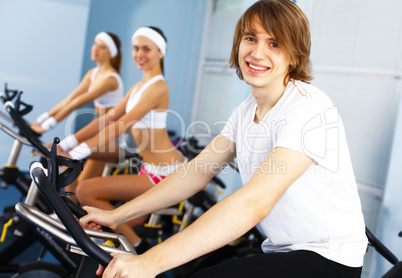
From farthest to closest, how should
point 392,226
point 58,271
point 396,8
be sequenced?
point 396,8, point 392,226, point 58,271

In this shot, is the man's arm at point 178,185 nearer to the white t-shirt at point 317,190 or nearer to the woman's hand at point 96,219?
the woman's hand at point 96,219

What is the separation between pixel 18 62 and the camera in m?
4.28

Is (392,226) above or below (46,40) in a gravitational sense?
below

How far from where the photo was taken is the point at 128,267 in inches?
35.7

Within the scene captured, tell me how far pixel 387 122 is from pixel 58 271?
200 cm

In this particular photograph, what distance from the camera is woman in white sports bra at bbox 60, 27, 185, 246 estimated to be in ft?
7.75

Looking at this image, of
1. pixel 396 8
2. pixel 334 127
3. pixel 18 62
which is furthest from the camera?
pixel 18 62

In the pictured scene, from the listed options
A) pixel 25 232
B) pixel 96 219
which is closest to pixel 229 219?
pixel 96 219

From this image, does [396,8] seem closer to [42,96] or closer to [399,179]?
[399,179]

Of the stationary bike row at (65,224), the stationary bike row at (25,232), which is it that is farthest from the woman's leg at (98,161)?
the stationary bike row at (65,224)

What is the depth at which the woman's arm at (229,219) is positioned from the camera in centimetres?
97

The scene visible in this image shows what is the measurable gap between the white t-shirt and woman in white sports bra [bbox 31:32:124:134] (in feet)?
7.14

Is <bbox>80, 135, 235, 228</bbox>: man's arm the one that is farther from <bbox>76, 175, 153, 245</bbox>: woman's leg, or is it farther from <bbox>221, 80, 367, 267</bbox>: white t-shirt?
<bbox>76, 175, 153, 245</bbox>: woman's leg

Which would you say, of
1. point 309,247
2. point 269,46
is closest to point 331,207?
point 309,247
